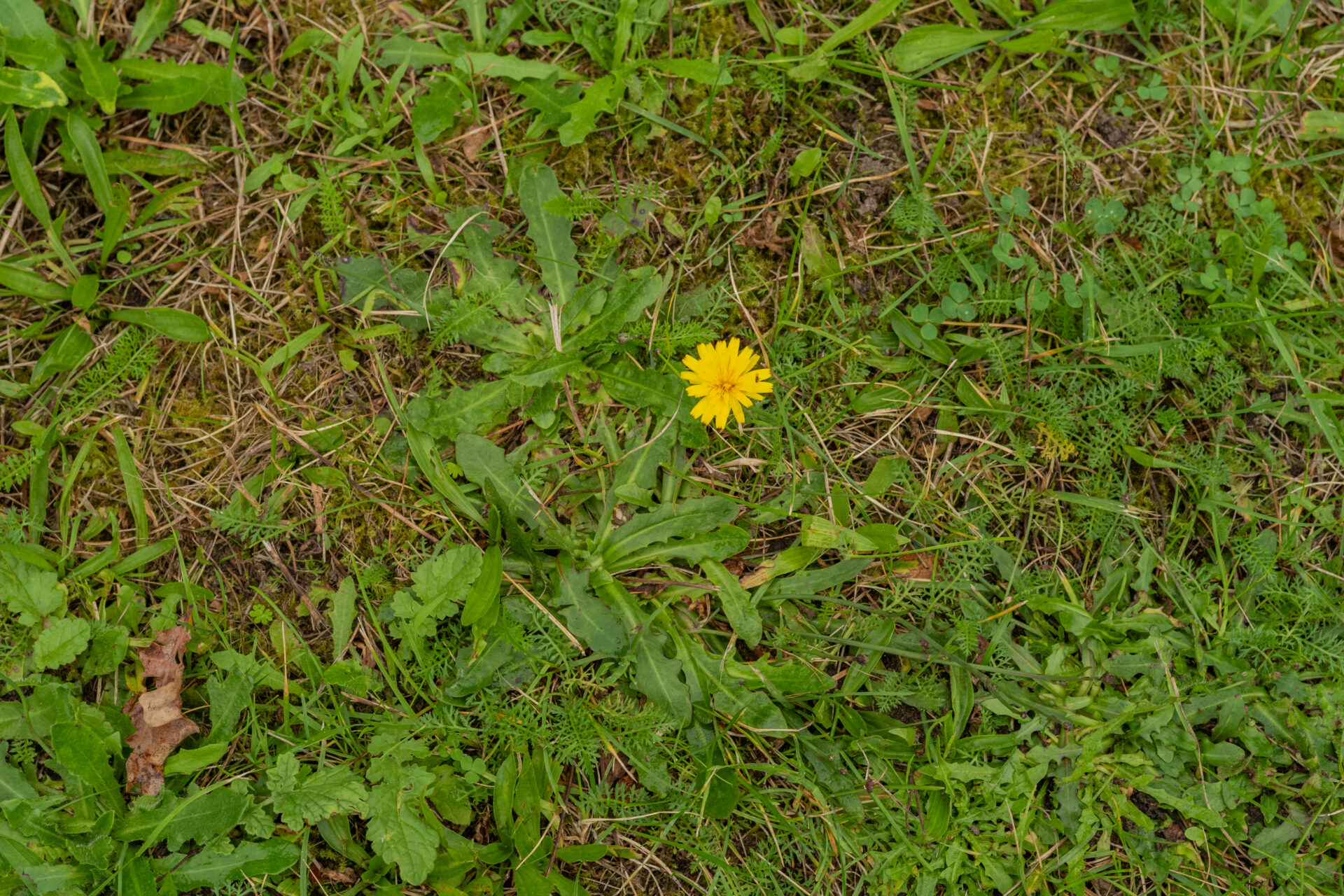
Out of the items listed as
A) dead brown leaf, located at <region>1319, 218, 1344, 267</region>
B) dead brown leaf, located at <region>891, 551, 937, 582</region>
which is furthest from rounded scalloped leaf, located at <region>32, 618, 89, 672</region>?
dead brown leaf, located at <region>1319, 218, 1344, 267</region>

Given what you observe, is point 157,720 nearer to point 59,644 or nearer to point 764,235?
point 59,644

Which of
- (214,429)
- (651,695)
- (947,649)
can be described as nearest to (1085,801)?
(947,649)

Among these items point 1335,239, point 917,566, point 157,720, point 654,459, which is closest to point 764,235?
point 654,459

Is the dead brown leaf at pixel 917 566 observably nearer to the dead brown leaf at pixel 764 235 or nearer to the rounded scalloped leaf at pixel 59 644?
the dead brown leaf at pixel 764 235

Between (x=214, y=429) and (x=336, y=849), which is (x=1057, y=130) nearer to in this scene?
(x=214, y=429)

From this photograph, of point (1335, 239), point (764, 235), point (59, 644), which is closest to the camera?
point (59, 644)
